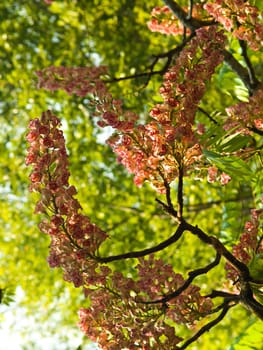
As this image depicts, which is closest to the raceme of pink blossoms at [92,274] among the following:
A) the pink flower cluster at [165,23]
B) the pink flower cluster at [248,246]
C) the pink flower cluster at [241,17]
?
the pink flower cluster at [248,246]

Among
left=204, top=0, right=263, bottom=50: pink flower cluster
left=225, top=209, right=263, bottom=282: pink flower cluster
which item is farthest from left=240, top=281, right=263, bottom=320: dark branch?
left=204, top=0, right=263, bottom=50: pink flower cluster

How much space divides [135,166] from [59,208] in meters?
0.17

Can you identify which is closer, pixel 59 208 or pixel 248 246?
pixel 59 208

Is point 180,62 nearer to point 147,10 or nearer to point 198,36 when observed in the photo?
point 198,36

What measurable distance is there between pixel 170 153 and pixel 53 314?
4045mm

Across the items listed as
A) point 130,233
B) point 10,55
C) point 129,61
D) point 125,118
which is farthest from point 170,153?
point 10,55

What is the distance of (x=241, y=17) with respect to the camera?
4.58 ft

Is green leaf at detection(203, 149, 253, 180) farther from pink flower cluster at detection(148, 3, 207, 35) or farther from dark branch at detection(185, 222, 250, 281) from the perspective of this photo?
pink flower cluster at detection(148, 3, 207, 35)

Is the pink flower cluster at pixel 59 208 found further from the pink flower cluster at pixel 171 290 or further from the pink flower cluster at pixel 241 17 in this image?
the pink flower cluster at pixel 241 17

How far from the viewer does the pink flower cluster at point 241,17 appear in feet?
4.51

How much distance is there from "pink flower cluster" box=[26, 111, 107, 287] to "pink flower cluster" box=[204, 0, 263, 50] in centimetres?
53

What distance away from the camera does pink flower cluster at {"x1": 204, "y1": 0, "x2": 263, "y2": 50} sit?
4.51ft

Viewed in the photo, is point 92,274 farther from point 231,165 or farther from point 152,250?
point 231,165

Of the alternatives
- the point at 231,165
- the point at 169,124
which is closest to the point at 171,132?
the point at 169,124
